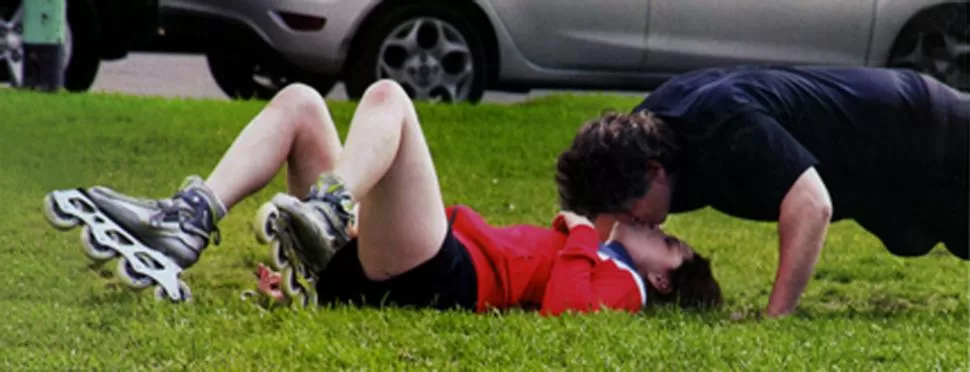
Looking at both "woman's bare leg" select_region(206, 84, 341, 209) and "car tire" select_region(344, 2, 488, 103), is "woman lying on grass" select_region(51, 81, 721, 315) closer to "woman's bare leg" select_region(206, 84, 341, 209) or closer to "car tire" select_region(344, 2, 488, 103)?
"woman's bare leg" select_region(206, 84, 341, 209)

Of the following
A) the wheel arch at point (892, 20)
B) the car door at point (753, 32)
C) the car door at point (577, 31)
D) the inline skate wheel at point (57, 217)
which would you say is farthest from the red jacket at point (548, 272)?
the wheel arch at point (892, 20)

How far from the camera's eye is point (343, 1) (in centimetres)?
1002

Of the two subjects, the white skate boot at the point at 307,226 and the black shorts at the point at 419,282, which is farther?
the black shorts at the point at 419,282

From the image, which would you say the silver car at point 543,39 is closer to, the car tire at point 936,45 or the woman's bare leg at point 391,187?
the car tire at point 936,45

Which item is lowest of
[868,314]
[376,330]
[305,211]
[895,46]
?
[895,46]

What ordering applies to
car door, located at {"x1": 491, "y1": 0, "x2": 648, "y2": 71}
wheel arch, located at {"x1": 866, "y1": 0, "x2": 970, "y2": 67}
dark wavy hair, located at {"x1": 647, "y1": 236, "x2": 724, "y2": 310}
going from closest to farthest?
dark wavy hair, located at {"x1": 647, "y1": 236, "x2": 724, "y2": 310}
car door, located at {"x1": 491, "y1": 0, "x2": 648, "y2": 71}
wheel arch, located at {"x1": 866, "y1": 0, "x2": 970, "y2": 67}

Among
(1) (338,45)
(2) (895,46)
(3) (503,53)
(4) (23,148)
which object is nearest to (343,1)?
(1) (338,45)

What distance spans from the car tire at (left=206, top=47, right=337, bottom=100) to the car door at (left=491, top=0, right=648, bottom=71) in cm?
111

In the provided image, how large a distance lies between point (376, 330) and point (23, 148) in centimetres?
464

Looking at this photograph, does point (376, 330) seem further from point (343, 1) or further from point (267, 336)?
point (343, 1)

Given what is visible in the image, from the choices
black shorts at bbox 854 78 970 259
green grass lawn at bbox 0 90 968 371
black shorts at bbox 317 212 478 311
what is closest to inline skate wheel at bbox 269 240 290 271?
green grass lawn at bbox 0 90 968 371

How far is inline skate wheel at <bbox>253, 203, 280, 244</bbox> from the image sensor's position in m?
4.57

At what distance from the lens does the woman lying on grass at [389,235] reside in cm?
478

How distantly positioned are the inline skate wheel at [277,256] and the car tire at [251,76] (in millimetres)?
5719
